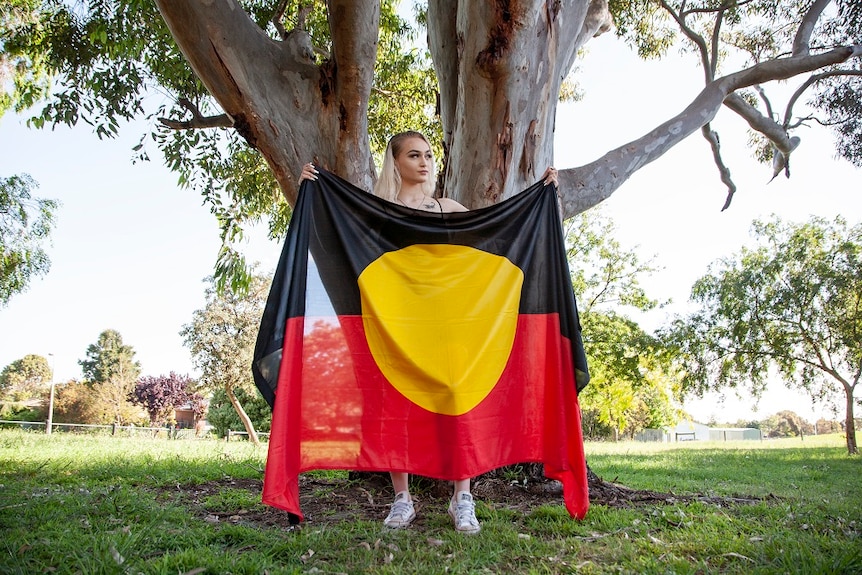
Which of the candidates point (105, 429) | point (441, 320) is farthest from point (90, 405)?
point (441, 320)

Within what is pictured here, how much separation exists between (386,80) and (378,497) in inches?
268

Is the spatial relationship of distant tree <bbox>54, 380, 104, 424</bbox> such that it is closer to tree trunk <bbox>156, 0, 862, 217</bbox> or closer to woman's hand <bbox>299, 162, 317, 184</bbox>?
tree trunk <bbox>156, 0, 862, 217</bbox>

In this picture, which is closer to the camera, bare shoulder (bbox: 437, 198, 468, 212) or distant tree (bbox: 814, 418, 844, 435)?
bare shoulder (bbox: 437, 198, 468, 212)

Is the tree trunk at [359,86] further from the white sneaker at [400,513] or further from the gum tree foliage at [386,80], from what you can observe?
the white sneaker at [400,513]

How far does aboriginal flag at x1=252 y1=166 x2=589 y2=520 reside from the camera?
3.37m

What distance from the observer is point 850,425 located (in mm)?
13023

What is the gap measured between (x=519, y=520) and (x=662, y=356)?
13.7 metres

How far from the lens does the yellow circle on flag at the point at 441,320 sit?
138 inches

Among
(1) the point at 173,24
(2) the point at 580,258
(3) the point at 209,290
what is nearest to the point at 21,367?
(3) the point at 209,290

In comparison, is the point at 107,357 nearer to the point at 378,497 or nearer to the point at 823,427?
the point at 823,427

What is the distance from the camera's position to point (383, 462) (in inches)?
134

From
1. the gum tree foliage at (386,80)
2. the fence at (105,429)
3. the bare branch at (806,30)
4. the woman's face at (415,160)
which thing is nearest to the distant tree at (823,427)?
the gum tree foliage at (386,80)

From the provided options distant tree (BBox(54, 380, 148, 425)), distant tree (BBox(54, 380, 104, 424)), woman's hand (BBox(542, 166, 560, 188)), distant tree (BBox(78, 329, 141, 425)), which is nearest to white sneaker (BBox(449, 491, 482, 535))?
woman's hand (BBox(542, 166, 560, 188))

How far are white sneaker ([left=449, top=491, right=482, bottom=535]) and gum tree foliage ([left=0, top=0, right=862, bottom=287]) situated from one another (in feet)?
7.72
